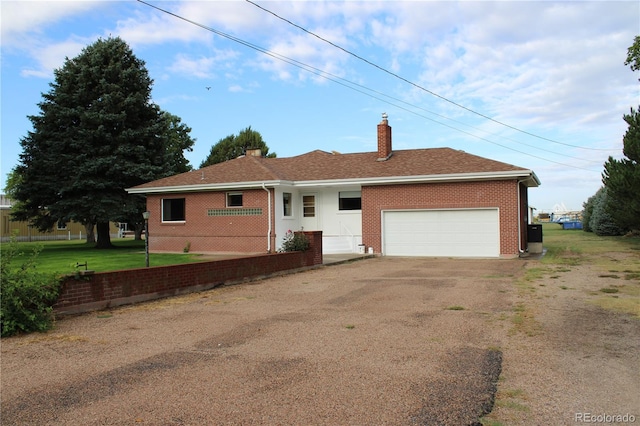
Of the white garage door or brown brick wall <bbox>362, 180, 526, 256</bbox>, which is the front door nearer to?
brown brick wall <bbox>362, 180, 526, 256</bbox>

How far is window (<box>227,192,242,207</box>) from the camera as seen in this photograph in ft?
75.5

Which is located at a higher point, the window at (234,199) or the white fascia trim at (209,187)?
the white fascia trim at (209,187)

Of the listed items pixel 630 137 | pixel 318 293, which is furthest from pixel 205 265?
pixel 630 137

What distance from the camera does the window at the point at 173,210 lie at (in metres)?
24.5

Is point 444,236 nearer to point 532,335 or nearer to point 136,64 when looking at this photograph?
point 532,335

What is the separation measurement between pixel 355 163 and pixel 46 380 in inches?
796

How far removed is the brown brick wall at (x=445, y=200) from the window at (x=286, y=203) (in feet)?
11.9

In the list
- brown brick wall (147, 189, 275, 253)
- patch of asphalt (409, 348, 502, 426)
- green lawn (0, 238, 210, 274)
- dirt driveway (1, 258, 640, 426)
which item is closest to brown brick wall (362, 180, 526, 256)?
brown brick wall (147, 189, 275, 253)

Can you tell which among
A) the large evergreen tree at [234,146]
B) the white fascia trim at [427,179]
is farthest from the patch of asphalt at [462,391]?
the large evergreen tree at [234,146]

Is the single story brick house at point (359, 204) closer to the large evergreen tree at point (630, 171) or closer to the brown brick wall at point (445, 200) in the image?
the brown brick wall at point (445, 200)

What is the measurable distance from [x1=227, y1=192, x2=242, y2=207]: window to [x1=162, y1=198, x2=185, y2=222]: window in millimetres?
2682

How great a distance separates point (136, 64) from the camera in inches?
1199

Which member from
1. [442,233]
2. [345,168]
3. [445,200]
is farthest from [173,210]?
[445,200]

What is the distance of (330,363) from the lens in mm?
5531
